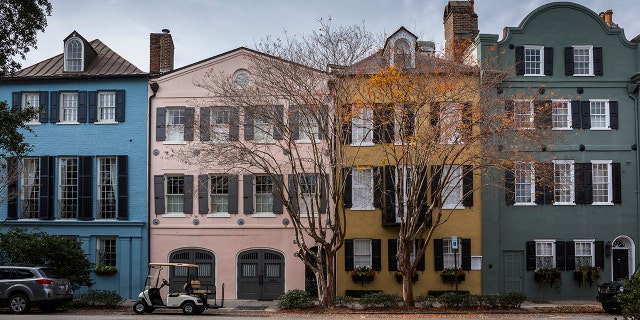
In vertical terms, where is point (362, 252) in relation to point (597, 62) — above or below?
below

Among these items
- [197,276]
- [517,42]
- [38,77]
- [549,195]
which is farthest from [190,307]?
[517,42]

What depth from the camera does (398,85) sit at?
24250mm

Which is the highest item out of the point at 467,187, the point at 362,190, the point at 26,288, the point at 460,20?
the point at 460,20

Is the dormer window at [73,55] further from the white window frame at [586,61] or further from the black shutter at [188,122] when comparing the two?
the white window frame at [586,61]

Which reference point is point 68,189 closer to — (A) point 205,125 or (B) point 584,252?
(A) point 205,125

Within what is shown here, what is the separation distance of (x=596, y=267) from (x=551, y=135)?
6.19 meters

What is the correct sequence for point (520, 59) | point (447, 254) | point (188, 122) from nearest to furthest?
point (188, 122) < point (447, 254) < point (520, 59)

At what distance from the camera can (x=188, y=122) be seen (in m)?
28.7

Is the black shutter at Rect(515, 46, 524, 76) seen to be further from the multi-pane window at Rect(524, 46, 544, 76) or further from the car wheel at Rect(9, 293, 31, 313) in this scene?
the car wheel at Rect(9, 293, 31, 313)

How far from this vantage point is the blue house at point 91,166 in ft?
99.5

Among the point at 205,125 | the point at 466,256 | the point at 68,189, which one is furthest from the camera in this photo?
the point at 68,189

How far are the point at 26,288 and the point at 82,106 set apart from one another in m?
10.4

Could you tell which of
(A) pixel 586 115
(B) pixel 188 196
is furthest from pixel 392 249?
(A) pixel 586 115

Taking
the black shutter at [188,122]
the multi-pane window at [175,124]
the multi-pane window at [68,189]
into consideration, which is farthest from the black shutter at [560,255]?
the multi-pane window at [68,189]
